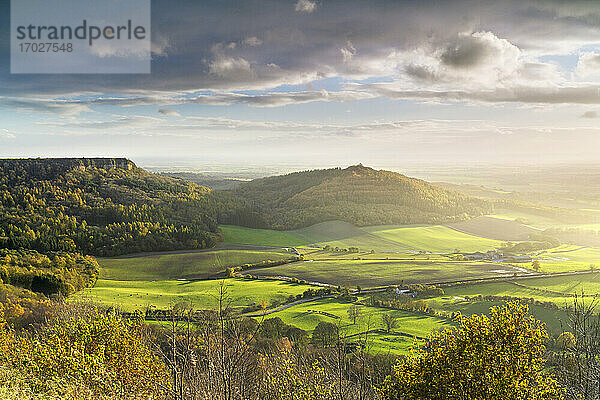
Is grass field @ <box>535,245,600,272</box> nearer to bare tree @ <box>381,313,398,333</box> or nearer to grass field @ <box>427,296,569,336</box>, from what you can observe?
grass field @ <box>427,296,569,336</box>

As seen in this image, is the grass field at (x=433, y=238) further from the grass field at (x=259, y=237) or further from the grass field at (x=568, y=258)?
the grass field at (x=259, y=237)

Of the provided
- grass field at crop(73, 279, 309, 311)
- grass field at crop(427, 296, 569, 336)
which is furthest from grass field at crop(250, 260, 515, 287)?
grass field at crop(427, 296, 569, 336)

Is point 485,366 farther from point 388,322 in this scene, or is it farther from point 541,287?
point 541,287

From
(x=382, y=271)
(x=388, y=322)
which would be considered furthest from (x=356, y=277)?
(x=388, y=322)

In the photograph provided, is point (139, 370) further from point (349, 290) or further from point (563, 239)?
point (563, 239)

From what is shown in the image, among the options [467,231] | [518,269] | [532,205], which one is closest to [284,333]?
[518,269]

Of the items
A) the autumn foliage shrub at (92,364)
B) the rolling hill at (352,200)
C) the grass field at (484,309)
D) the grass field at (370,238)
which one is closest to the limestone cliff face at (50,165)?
the rolling hill at (352,200)

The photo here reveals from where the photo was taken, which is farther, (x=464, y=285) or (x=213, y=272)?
(x=213, y=272)
